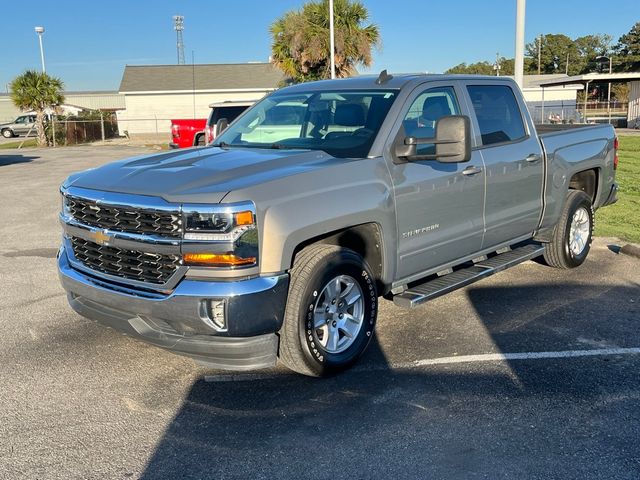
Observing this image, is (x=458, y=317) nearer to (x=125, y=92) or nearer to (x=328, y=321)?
(x=328, y=321)

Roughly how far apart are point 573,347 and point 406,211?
1661mm

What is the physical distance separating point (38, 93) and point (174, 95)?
1183cm

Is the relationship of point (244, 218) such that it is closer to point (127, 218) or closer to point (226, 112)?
point (127, 218)

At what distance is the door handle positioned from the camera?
5.38 meters

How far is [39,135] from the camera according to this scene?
3772 centimetres

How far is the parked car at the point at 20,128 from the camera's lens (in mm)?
49656

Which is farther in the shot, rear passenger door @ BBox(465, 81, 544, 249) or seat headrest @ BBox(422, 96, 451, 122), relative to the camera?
rear passenger door @ BBox(465, 81, 544, 249)

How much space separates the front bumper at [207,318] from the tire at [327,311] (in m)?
0.14

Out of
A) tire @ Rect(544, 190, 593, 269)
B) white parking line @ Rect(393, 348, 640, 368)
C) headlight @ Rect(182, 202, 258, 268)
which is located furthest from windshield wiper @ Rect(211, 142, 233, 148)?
tire @ Rect(544, 190, 593, 269)

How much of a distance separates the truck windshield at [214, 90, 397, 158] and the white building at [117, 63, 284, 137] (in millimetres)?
41545

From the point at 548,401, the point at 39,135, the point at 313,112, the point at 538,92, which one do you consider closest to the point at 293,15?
the point at 39,135

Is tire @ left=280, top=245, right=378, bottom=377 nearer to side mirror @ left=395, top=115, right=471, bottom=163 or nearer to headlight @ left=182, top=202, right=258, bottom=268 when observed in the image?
headlight @ left=182, top=202, right=258, bottom=268

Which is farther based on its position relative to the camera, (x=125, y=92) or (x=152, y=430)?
(x=125, y=92)

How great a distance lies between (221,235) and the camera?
384 centimetres
